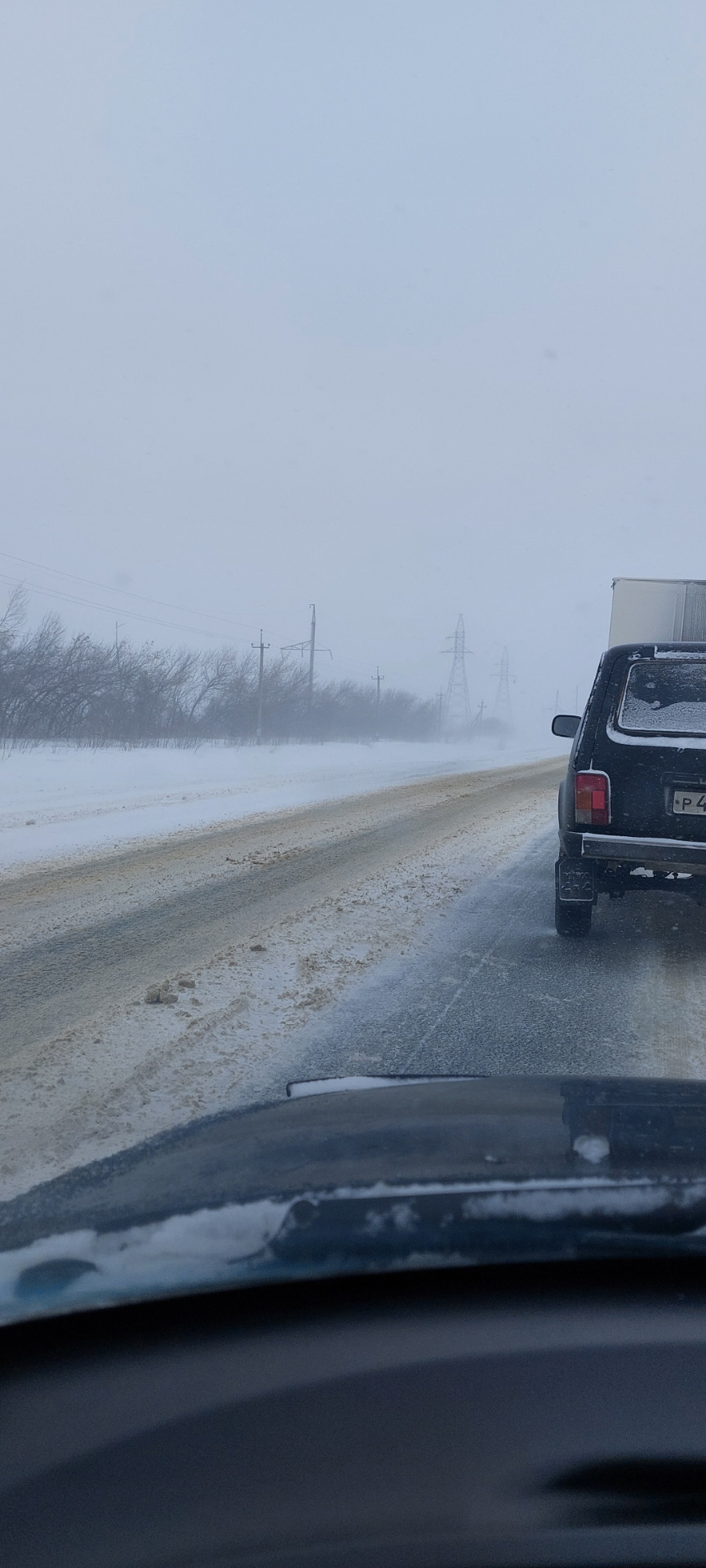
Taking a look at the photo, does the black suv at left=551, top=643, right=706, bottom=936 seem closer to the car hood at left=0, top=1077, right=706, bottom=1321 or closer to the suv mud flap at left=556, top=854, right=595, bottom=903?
the suv mud flap at left=556, top=854, right=595, bottom=903

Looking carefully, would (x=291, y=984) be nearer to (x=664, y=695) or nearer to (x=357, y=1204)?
(x=664, y=695)

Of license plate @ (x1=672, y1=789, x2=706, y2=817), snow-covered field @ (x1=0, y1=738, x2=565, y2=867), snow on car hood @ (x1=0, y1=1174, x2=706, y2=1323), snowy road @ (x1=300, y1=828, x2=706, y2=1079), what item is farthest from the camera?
snow-covered field @ (x1=0, y1=738, x2=565, y2=867)

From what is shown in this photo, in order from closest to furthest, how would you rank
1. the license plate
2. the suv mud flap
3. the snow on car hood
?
the snow on car hood, the license plate, the suv mud flap

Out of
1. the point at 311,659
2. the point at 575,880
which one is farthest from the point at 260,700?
the point at 575,880

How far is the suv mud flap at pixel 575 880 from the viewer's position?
5.96 meters

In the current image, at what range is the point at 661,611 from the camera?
10.7 m

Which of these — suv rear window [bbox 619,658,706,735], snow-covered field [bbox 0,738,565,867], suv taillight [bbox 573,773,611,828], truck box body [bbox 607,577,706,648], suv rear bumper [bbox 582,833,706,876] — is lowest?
snow-covered field [bbox 0,738,565,867]

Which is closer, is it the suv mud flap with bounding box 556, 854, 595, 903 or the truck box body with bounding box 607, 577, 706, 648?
the suv mud flap with bounding box 556, 854, 595, 903

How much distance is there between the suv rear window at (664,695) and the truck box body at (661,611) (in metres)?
4.88

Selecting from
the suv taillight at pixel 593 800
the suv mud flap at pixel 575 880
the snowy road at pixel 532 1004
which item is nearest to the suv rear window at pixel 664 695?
the suv taillight at pixel 593 800

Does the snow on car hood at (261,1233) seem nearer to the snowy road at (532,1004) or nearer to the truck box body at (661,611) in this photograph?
the snowy road at (532,1004)

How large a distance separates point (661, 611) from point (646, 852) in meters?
5.73

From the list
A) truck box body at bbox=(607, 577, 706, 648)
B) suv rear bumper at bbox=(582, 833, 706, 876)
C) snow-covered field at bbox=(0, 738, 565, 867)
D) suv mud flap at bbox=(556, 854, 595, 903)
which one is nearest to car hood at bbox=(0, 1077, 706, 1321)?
suv rear bumper at bbox=(582, 833, 706, 876)

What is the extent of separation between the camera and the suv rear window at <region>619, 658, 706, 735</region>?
5777 mm
